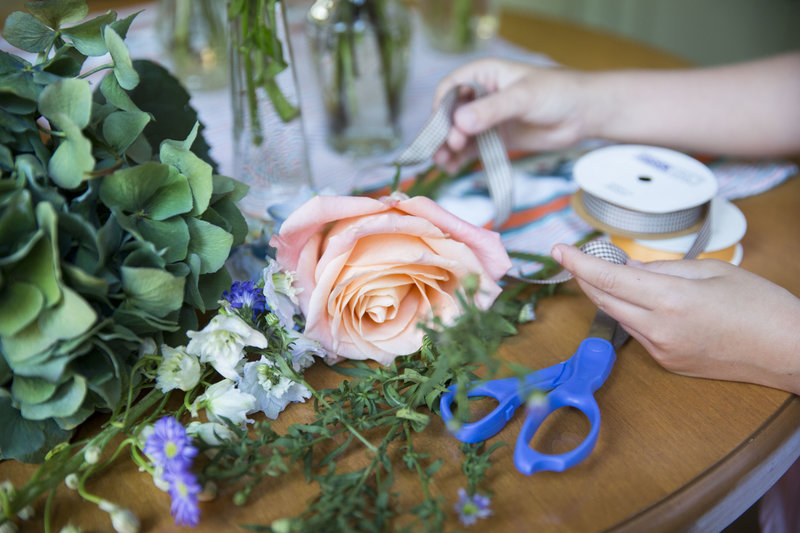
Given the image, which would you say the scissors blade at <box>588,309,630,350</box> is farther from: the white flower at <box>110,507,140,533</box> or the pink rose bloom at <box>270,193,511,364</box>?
the white flower at <box>110,507,140,533</box>

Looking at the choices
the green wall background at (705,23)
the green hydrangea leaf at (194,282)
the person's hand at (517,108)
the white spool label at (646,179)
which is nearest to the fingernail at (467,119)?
the person's hand at (517,108)

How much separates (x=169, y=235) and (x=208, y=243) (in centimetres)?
3

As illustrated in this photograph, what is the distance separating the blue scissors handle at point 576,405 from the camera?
1.27ft

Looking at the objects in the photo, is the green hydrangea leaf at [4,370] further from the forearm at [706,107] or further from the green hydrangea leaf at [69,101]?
the forearm at [706,107]

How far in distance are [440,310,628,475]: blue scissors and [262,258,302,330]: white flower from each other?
123 millimetres

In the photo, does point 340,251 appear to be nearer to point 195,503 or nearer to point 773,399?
point 195,503

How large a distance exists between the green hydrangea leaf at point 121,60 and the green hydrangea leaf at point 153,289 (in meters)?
0.14

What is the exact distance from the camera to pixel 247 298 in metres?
0.46

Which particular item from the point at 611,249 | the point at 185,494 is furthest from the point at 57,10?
the point at 611,249

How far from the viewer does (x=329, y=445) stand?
1.43ft

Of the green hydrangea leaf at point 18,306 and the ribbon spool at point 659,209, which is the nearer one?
the green hydrangea leaf at point 18,306

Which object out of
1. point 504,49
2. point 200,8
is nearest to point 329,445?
point 200,8

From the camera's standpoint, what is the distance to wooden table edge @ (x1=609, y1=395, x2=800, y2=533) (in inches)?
15.2

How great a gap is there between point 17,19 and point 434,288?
0.34 m
